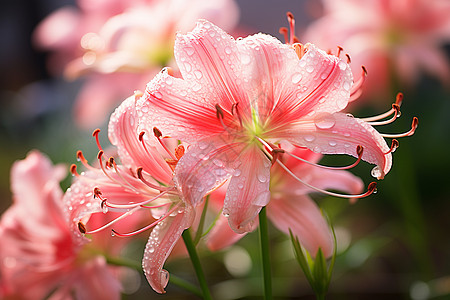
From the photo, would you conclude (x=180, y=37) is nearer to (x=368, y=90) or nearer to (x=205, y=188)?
(x=205, y=188)

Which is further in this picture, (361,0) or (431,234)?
(431,234)

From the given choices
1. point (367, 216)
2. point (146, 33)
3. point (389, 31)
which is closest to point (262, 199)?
point (146, 33)

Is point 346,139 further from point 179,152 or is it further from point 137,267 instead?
point 137,267

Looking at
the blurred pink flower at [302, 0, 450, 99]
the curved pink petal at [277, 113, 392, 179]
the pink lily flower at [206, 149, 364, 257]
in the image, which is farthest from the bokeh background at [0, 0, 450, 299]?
the curved pink petal at [277, 113, 392, 179]

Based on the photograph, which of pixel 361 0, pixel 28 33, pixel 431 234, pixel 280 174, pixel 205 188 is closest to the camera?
pixel 205 188

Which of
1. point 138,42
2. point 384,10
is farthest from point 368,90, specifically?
point 138,42

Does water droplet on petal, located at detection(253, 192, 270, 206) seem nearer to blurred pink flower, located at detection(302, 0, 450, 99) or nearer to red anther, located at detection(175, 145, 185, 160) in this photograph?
red anther, located at detection(175, 145, 185, 160)
